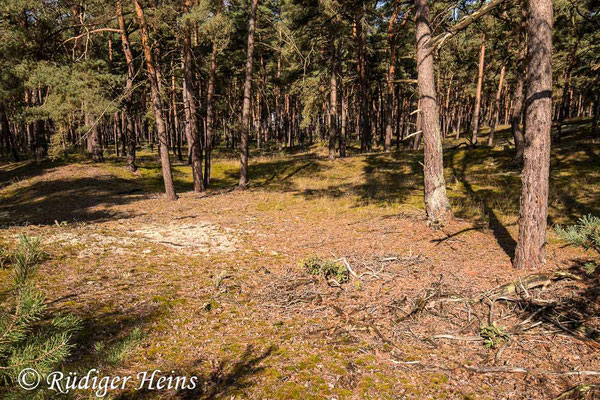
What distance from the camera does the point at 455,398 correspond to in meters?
2.91

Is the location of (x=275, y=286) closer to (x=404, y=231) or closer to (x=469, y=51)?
(x=404, y=231)

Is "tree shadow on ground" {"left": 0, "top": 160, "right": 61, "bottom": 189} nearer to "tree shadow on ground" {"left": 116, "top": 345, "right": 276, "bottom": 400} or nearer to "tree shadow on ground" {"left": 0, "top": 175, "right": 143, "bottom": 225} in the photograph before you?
"tree shadow on ground" {"left": 0, "top": 175, "right": 143, "bottom": 225}

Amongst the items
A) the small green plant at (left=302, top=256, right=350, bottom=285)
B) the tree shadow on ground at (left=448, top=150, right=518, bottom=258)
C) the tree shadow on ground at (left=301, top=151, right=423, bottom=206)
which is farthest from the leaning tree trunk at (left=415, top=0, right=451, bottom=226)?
the small green plant at (left=302, top=256, right=350, bottom=285)

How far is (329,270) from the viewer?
5.85 metres

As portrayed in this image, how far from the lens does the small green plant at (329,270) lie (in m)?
5.56

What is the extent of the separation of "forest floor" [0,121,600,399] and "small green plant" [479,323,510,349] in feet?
0.06

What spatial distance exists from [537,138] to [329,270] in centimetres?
450

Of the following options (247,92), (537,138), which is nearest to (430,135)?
(537,138)

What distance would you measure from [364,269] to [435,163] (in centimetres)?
427

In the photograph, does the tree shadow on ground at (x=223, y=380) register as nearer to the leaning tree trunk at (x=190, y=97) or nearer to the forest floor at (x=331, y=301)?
the forest floor at (x=331, y=301)

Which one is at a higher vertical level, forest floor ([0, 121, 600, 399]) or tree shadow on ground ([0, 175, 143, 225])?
tree shadow on ground ([0, 175, 143, 225])

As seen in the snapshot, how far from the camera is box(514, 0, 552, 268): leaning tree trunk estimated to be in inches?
218

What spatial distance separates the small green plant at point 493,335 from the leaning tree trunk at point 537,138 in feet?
8.37

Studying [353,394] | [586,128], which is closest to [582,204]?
[353,394]
